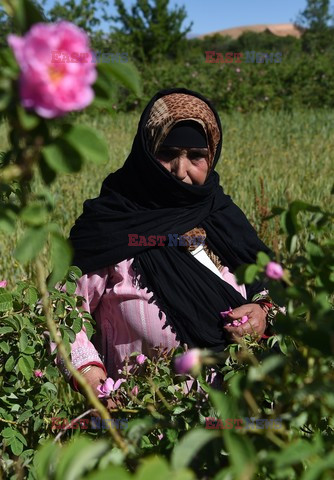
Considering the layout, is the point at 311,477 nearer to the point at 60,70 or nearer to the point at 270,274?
the point at 270,274

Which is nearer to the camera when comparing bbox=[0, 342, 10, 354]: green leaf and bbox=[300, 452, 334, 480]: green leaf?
bbox=[300, 452, 334, 480]: green leaf

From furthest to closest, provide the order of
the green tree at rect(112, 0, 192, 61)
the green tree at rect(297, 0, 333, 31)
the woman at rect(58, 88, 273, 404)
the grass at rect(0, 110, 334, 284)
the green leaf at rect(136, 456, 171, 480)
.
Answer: the green tree at rect(297, 0, 333, 31) < the green tree at rect(112, 0, 192, 61) < the grass at rect(0, 110, 334, 284) < the woman at rect(58, 88, 273, 404) < the green leaf at rect(136, 456, 171, 480)

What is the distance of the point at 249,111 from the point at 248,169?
18.6ft

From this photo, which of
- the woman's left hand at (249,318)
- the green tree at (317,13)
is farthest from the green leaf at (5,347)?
the green tree at (317,13)

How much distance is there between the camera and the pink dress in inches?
64.7

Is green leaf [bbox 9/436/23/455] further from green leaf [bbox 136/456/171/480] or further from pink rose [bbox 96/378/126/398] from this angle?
green leaf [bbox 136/456/171/480]

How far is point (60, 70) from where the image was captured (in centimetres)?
48

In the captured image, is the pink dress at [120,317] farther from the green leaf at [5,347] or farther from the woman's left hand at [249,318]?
the green leaf at [5,347]

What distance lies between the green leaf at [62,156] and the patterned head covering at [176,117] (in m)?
1.19

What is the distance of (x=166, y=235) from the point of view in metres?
1.70

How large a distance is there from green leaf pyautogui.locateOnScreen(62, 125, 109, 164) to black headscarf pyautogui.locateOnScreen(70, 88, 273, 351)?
111cm

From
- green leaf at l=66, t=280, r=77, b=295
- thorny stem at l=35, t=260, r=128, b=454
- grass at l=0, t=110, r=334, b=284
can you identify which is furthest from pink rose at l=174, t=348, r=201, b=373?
grass at l=0, t=110, r=334, b=284

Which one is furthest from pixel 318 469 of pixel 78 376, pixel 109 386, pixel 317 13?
pixel 317 13

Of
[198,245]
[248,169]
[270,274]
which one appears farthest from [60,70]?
[248,169]
